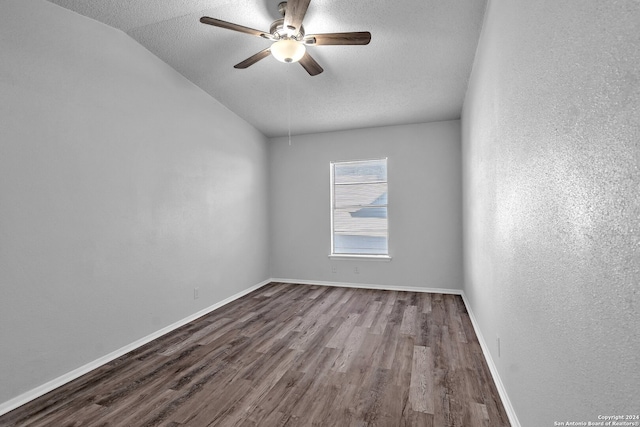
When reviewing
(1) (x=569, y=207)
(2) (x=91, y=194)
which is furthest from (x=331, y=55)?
(1) (x=569, y=207)

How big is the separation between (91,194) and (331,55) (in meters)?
2.52

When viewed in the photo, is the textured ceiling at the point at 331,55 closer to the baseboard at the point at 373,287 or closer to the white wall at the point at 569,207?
the white wall at the point at 569,207

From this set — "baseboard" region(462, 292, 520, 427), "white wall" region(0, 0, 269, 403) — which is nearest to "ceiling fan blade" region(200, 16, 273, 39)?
"white wall" region(0, 0, 269, 403)

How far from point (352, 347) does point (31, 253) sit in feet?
8.52

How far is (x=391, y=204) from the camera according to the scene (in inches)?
192

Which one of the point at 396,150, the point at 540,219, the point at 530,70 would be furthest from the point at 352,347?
the point at 396,150

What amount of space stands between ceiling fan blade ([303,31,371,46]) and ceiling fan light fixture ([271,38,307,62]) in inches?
3.2

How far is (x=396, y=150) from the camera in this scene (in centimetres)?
484

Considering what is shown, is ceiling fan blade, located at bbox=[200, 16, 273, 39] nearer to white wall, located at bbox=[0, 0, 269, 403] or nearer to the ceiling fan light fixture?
the ceiling fan light fixture

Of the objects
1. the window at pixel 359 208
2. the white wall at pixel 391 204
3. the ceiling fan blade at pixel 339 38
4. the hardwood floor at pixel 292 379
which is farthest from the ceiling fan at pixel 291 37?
the window at pixel 359 208

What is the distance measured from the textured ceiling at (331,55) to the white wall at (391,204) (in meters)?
0.43

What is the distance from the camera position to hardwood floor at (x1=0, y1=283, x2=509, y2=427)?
1.83 metres

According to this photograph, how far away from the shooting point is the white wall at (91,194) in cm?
204

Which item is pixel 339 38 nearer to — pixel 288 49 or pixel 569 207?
pixel 288 49
